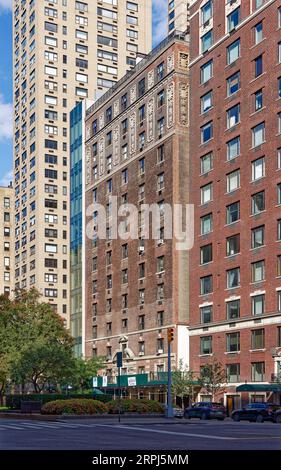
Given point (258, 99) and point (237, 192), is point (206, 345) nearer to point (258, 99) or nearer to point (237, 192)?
point (237, 192)

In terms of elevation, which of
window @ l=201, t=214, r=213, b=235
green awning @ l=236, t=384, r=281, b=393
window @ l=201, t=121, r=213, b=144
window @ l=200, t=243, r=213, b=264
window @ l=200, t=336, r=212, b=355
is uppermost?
window @ l=201, t=121, r=213, b=144

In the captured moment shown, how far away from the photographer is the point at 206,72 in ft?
269

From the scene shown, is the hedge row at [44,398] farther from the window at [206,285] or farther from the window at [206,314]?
the window at [206,285]

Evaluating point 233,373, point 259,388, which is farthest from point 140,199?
point 259,388

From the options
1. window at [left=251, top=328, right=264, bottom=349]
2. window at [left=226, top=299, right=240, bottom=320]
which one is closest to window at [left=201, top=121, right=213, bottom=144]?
window at [left=226, top=299, right=240, bottom=320]

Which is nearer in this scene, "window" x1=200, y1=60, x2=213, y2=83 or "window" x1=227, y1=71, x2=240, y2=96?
"window" x1=227, y1=71, x2=240, y2=96

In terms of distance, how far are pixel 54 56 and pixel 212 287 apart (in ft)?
220

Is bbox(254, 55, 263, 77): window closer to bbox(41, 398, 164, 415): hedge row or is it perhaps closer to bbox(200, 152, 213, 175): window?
bbox(200, 152, 213, 175): window

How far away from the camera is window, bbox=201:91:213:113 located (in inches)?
3169

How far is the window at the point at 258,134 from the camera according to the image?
234ft

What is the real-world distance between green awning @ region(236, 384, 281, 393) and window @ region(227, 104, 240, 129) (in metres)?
25.4

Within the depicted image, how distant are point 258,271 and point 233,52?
2232 cm

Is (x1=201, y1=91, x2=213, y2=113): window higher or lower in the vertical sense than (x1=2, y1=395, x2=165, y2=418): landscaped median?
higher

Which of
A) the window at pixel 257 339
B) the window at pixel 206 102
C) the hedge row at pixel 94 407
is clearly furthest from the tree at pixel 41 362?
the window at pixel 206 102
